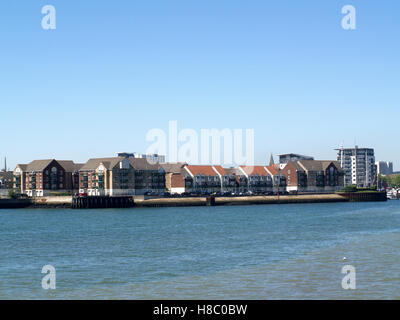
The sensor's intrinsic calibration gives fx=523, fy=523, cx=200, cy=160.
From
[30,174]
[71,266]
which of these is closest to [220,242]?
[71,266]

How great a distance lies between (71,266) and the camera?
1551 inches

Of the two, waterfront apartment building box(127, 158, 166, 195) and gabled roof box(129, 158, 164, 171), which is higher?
gabled roof box(129, 158, 164, 171)

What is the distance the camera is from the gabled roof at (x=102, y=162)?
608ft

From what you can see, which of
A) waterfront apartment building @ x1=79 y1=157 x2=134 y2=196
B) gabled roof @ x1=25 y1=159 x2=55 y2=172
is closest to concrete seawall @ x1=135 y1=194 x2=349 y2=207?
waterfront apartment building @ x1=79 y1=157 x2=134 y2=196

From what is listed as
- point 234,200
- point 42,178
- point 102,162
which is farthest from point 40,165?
point 234,200

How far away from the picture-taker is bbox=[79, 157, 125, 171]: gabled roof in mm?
185462

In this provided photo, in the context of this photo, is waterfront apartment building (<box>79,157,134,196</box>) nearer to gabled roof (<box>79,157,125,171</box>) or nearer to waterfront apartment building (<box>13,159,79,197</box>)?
gabled roof (<box>79,157,125,171</box>)

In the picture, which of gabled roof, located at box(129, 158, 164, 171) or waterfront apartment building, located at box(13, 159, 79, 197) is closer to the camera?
gabled roof, located at box(129, 158, 164, 171)

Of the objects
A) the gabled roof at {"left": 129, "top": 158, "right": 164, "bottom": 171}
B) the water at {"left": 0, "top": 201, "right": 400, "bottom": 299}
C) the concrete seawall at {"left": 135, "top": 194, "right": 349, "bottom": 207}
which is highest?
the gabled roof at {"left": 129, "top": 158, "right": 164, "bottom": 171}

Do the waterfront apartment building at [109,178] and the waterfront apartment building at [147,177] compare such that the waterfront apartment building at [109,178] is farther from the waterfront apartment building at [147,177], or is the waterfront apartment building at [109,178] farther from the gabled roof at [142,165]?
the gabled roof at [142,165]
